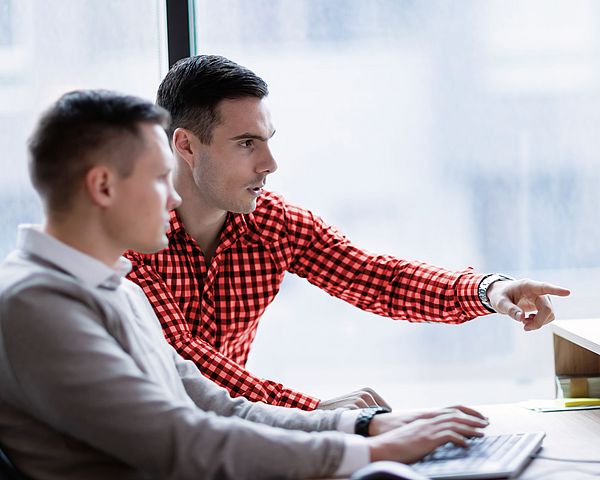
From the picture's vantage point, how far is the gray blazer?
99 cm

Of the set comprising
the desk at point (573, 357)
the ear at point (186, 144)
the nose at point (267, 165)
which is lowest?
the desk at point (573, 357)

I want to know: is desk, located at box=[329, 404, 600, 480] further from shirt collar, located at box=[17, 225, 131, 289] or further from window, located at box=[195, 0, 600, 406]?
window, located at box=[195, 0, 600, 406]

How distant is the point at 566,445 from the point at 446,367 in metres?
1.40

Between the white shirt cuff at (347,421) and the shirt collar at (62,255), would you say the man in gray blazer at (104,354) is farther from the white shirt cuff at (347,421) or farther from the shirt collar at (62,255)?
the white shirt cuff at (347,421)

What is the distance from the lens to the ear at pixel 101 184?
108 centimetres

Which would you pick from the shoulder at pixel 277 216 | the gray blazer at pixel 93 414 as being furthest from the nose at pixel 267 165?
the gray blazer at pixel 93 414

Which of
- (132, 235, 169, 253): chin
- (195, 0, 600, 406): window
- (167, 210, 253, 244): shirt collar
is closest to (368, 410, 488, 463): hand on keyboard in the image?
(132, 235, 169, 253): chin

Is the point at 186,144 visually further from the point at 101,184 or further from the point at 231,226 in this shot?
the point at 101,184

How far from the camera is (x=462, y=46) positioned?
2592 mm

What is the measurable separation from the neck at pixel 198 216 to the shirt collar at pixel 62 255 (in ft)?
2.54

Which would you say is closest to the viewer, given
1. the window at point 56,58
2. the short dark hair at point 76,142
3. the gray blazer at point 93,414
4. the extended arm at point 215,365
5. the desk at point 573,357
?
the gray blazer at point 93,414

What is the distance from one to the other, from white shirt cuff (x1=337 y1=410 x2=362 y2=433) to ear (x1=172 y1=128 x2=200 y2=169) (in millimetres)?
796

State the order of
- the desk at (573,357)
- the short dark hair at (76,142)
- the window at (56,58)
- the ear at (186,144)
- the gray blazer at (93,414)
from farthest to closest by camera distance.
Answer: the window at (56,58)
the ear at (186,144)
the desk at (573,357)
the short dark hair at (76,142)
the gray blazer at (93,414)

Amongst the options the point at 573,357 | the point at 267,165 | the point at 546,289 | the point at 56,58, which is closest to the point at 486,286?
the point at 546,289
